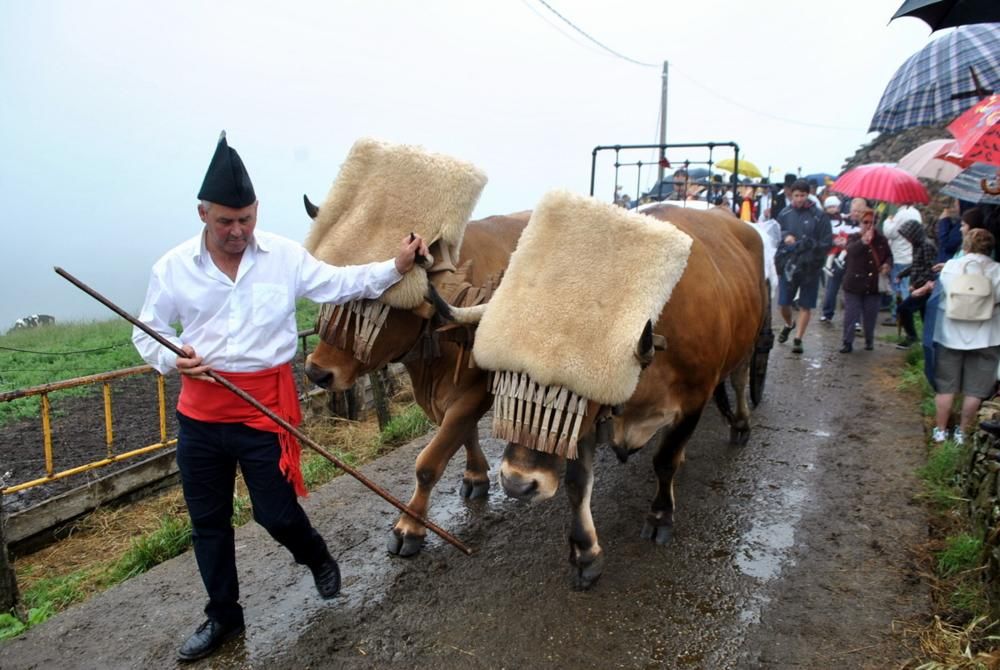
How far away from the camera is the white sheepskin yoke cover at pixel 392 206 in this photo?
3621 mm

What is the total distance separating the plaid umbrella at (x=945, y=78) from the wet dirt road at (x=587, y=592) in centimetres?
329

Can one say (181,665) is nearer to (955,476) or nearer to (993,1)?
(955,476)

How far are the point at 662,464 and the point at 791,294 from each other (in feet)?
18.3

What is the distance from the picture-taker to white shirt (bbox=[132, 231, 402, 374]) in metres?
2.91

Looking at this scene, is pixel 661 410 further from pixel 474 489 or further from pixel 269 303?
pixel 269 303

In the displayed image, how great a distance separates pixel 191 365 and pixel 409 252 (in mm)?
1058

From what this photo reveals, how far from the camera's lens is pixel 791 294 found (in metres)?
8.79

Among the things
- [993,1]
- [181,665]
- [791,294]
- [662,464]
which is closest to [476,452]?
[662,464]

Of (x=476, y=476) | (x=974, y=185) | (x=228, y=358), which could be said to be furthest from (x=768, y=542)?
(x=974, y=185)

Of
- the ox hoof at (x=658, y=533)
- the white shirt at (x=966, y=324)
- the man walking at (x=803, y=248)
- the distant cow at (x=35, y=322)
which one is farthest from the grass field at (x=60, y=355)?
the white shirt at (x=966, y=324)

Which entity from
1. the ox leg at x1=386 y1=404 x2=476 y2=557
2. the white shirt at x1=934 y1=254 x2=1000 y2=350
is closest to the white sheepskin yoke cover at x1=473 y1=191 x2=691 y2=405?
the ox leg at x1=386 y1=404 x2=476 y2=557

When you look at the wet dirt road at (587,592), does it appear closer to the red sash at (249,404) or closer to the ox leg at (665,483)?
the ox leg at (665,483)

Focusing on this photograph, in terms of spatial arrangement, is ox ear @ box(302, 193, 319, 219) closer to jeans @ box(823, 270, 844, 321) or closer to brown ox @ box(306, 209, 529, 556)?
brown ox @ box(306, 209, 529, 556)

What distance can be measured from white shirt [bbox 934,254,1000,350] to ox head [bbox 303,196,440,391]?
3784mm
